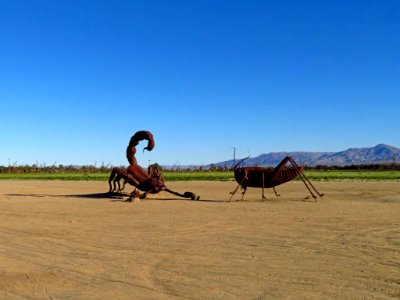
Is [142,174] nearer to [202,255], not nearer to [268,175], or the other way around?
[268,175]

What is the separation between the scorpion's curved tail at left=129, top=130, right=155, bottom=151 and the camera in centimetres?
2236

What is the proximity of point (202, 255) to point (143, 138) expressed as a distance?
1397 centimetres

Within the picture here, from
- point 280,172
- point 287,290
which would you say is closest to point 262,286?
point 287,290

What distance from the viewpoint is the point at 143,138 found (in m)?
22.6

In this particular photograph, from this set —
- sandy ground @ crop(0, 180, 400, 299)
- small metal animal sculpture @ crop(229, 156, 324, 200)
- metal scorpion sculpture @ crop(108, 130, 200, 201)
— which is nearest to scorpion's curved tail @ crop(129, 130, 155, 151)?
metal scorpion sculpture @ crop(108, 130, 200, 201)

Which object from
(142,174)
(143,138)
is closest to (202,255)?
(142,174)

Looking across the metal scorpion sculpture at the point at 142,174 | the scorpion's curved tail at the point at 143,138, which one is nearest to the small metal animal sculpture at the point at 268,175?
the metal scorpion sculpture at the point at 142,174

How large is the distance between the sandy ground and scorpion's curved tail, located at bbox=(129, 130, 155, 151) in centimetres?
674

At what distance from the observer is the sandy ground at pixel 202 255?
690cm

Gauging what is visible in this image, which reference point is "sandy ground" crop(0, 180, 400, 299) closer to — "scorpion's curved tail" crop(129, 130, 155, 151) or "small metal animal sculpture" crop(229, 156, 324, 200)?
"small metal animal sculpture" crop(229, 156, 324, 200)

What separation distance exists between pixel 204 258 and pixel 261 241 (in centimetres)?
203

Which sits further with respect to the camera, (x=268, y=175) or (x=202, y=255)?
(x=268, y=175)

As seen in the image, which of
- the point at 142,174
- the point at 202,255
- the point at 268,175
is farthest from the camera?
the point at 142,174

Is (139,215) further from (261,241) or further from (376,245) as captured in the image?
(376,245)
